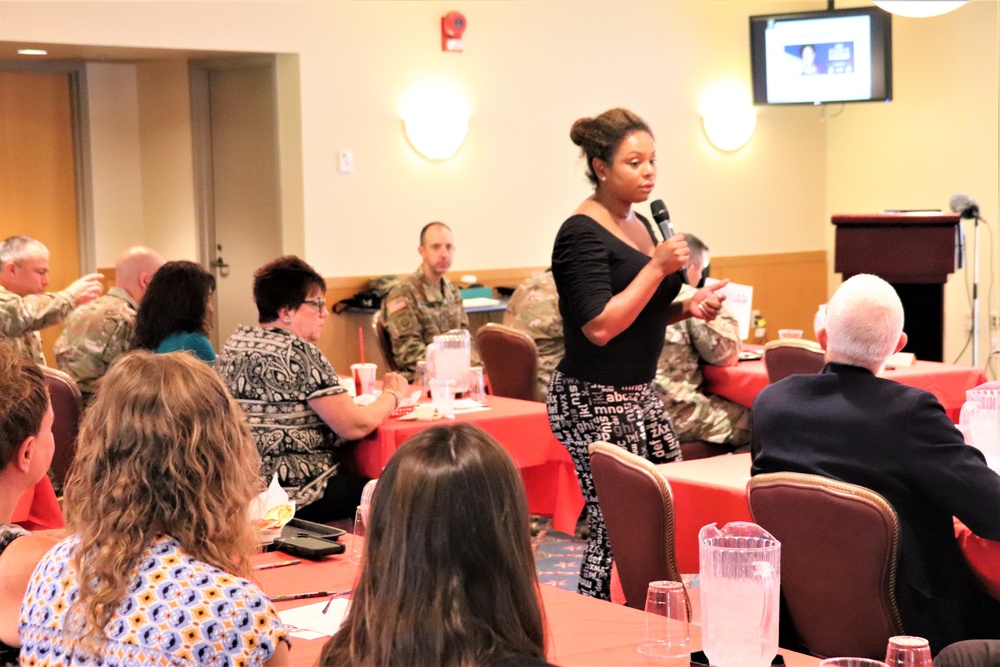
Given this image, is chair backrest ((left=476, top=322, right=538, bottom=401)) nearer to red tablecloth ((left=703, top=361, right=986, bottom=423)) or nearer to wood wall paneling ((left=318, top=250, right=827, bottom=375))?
red tablecloth ((left=703, top=361, right=986, bottom=423))

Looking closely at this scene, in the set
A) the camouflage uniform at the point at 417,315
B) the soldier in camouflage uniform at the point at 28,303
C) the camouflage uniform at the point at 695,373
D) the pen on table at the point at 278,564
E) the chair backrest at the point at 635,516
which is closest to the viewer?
the pen on table at the point at 278,564

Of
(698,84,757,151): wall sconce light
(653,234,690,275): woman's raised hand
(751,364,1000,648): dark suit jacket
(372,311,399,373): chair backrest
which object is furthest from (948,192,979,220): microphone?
(751,364,1000,648): dark suit jacket

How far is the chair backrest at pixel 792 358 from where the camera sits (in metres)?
4.77

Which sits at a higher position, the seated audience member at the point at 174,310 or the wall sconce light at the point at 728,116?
the wall sconce light at the point at 728,116

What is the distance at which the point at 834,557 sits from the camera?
2.43m

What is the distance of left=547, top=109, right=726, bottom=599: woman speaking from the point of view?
318 centimetres

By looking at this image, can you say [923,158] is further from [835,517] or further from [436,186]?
[835,517]

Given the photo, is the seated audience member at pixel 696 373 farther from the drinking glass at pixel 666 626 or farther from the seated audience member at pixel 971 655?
the drinking glass at pixel 666 626

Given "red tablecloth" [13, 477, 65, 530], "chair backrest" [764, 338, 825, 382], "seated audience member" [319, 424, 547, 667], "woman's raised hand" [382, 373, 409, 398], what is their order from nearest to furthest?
"seated audience member" [319, 424, 547, 667]
"red tablecloth" [13, 477, 65, 530]
"woman's raised hand" [382, 373, 409, 398]
"chair backrest" [764, 338, 825, 382]

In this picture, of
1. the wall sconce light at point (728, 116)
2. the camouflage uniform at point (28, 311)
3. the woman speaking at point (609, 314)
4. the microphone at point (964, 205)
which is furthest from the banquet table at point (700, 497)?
the wall sconce light at point (728, 116)

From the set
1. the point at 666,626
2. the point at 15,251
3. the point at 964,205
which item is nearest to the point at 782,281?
the point at 964,205

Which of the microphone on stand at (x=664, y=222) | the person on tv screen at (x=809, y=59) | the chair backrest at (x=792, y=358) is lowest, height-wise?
the chair backrest at (x=792, y=358)

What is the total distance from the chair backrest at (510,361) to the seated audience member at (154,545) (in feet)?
11.7

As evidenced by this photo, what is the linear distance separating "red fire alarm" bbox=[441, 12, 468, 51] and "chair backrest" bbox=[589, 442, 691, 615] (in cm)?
491
